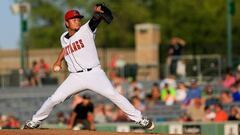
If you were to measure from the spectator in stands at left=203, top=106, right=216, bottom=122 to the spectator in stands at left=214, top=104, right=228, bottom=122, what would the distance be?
0.60 feet

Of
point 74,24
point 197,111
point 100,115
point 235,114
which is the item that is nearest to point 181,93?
point 197,111

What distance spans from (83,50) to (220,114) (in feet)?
29.1

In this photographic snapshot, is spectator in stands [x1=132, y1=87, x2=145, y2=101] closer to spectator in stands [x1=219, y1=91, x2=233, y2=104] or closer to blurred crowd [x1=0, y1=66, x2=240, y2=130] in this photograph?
blurred crowd [x1=0, y1=66, x2=240, y2=130]

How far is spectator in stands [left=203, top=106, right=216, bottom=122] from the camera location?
20500 mm

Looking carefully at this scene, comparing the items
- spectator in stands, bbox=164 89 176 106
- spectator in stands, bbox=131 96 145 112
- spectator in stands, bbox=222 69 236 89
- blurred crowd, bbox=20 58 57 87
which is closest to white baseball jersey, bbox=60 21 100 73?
spectator in stands, bbox=131 96 145 112

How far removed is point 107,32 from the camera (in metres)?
→ 56.2

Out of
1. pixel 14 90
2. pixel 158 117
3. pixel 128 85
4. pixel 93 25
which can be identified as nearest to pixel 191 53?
pixel 128 85

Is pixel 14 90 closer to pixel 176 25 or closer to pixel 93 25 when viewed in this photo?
pixel 93 25

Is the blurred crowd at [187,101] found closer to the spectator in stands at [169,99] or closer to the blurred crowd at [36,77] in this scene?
the spectator in stands at [169,99]

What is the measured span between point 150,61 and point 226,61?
3.65 meters

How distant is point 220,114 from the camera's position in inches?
794

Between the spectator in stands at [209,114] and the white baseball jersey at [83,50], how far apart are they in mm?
8992

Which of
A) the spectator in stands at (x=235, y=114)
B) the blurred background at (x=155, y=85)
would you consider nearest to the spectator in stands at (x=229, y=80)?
the blurred background at (x=155, y=85)

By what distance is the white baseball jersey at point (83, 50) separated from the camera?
11828 mm
